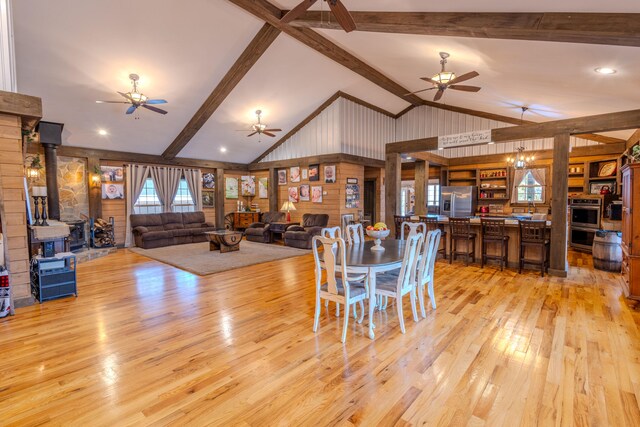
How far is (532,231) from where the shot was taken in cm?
514

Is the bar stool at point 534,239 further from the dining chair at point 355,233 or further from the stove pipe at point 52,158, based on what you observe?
the stove pipe at point 52,158

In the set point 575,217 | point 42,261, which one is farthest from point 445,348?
point 575,217

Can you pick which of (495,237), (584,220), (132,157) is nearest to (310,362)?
(495,237)

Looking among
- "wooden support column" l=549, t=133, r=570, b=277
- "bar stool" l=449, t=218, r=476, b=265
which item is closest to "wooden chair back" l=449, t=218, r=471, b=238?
"bar stool" l=449, t=218, r=476, b=265

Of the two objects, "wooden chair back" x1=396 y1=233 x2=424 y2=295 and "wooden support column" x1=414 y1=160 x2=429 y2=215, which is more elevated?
"wooden support column" x1=414 y1=160 x2=429 y2=215

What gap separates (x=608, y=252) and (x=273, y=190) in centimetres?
881

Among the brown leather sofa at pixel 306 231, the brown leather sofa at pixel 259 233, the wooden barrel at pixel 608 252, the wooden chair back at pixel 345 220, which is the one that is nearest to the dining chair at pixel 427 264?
the wooden barrel at pixel 608 252

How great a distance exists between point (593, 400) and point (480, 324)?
119cm

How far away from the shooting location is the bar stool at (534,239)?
16.3ft

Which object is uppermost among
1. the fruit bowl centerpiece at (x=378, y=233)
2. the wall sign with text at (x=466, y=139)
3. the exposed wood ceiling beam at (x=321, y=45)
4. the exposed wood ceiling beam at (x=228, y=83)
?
the exposed wood ceiling beam at (x=321, y=45)

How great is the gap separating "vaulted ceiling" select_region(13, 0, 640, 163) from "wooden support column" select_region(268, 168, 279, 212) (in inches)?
102

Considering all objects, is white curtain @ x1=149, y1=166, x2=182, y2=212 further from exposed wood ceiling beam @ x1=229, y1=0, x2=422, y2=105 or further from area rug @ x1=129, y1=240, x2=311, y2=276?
exposed wood ceiling beam @ x1=229, y1=0, x2=422, y2=105

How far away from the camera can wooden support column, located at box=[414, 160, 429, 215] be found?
9078 millimetres

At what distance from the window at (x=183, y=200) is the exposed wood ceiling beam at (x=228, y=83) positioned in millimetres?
1393
